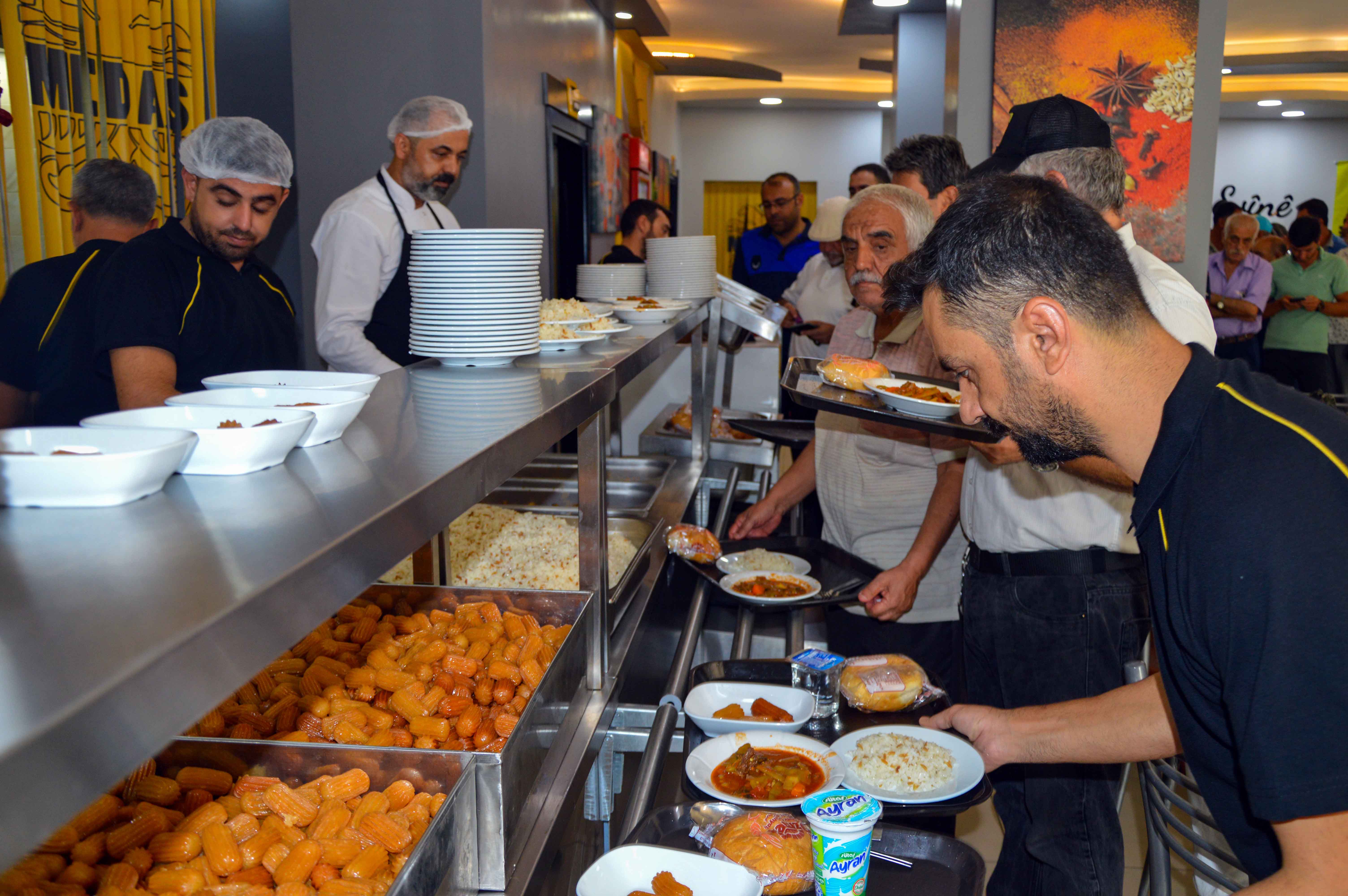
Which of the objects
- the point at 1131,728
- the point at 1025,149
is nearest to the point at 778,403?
the point at 1025,149

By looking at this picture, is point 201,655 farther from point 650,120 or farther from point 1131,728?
point 650,120

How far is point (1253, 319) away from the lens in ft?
23.7

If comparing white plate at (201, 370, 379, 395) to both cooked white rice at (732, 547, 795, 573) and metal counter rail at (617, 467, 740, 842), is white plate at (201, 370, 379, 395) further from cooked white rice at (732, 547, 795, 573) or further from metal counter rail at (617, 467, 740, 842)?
cooked white rice at (732, 547, 795, 573)

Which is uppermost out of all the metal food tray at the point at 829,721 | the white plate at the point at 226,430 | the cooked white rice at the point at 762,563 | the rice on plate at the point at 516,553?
the white plate at the point at 226,430

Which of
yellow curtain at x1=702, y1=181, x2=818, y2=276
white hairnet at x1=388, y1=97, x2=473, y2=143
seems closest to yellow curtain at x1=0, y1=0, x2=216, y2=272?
white hairnet at x1=388, y1=97, x2=473, y2=143

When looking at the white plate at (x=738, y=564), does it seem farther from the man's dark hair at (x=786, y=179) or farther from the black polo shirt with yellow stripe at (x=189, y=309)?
the man's dark hair at (x=786, y=179)

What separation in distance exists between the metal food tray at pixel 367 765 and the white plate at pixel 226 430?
353 mm

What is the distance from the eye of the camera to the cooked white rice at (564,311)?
217 centimetres

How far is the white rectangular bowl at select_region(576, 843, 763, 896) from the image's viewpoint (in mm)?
1169

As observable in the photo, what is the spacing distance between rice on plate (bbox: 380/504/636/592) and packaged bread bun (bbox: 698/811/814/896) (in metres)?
0.60

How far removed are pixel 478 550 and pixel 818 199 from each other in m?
13.4

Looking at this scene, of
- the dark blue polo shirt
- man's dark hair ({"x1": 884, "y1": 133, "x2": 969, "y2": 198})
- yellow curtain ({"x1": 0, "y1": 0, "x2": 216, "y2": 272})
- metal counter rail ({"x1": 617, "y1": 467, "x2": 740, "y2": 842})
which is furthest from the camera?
the dark blue polo shirt


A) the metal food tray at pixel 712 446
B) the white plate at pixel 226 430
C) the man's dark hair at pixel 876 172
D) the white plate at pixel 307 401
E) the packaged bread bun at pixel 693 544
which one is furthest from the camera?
the man's dark hair at pixel 876 172

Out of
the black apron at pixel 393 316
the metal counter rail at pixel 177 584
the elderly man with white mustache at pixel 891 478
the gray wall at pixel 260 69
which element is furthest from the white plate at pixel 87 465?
the gray wall at pixel 260 69
